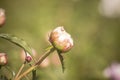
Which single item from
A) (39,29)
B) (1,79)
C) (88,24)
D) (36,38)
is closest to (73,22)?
(88,24)

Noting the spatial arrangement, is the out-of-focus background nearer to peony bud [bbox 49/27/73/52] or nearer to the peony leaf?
peony bud [bbox 49/27/73/52]

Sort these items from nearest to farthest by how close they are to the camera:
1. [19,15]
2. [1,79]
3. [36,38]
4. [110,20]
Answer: [1,79]
[36,38]
[19,15]
[110,20]

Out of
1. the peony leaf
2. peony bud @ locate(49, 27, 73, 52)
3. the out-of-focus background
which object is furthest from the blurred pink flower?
the peony leaf

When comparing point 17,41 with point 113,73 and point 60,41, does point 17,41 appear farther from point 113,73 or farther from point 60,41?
point 113,73

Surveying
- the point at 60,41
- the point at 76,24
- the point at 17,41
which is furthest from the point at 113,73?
the point at 76,24

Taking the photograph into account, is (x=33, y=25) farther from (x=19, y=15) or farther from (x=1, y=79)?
(x=1, y=79)

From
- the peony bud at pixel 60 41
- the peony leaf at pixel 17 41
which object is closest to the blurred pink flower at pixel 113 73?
the peony bud at pixel 60 41

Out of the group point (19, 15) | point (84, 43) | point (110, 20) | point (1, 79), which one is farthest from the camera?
point (110, 20)

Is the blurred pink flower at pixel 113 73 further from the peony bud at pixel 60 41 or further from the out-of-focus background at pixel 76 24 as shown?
the peony bud at pixel 60 41
